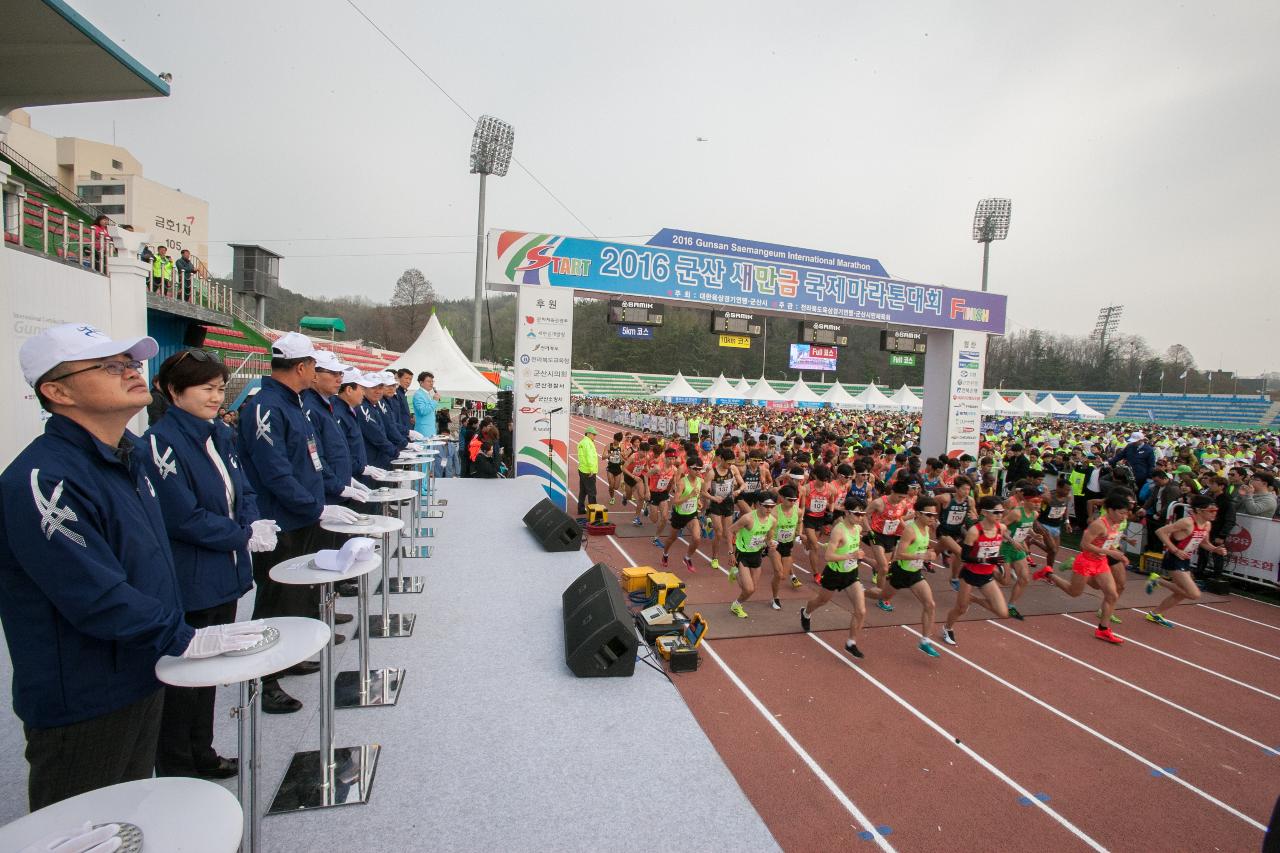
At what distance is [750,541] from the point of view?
7.31m

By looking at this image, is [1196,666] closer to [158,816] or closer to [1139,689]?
[1139,689]

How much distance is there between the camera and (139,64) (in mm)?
7891

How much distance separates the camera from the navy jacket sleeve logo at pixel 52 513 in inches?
67.6

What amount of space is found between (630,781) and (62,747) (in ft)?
8.23

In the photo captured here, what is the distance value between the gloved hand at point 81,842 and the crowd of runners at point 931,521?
238 inches

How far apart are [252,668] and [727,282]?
12.2 m

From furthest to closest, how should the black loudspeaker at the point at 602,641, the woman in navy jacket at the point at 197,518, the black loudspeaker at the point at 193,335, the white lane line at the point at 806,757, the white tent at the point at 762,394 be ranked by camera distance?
the white tent at the point at 762,394
the black loudspeaker at the point at 193,335
the black loudspeaker at the point at 602,641
the white lane line at the point at 806,757
the woman in navy jacket at the point at 197,518

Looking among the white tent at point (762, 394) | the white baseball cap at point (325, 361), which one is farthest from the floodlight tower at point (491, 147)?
the white baseball cap at point (325, 361)

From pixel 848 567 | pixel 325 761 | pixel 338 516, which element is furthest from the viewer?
pixel 848 567

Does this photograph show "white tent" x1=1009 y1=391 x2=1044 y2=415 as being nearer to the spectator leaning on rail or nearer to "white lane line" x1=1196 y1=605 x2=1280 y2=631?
"white lane line" x1=1196 y1=605 x2=1280 y2=631

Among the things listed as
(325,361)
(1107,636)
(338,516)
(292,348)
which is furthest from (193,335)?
(1107,636)

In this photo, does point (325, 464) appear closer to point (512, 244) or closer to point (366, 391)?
point (366, 391)

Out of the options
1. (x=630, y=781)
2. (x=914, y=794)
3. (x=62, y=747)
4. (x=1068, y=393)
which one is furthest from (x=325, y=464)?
(x=1068, y=393)

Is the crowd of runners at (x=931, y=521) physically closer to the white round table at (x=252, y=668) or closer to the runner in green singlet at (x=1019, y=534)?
the runner in green singlet at (x=1019, y=534)
